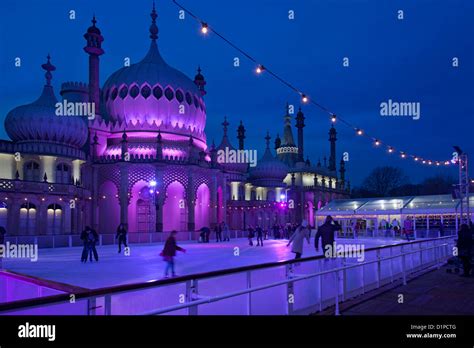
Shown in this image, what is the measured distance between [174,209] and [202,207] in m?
3.49

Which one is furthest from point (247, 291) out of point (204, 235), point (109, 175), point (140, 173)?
point (109, 175)

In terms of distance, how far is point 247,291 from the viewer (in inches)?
242

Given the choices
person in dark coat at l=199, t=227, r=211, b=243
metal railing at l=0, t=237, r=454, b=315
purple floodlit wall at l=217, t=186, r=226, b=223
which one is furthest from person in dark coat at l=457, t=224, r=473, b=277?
purple floodlit wall at l=217, t=186, r=226, b=223

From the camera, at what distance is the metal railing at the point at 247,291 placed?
4.23 m

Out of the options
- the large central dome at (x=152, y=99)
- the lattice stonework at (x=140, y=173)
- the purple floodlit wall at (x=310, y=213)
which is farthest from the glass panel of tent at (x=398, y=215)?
the purple floodlit wall at (x=310, y=213)

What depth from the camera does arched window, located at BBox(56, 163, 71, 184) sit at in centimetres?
3612

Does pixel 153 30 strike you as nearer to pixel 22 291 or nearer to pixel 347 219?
pixel 347 219

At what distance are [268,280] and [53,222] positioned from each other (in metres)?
29.7

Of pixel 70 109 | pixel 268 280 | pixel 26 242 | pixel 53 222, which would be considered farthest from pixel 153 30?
pixel 268 280

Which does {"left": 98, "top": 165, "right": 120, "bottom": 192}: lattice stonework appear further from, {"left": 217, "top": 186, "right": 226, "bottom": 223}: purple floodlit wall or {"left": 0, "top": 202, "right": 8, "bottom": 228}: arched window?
{"left": 217, "top": 186, "right": 226, "bottom": 223}: purple floodlit wall

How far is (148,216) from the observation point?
41.9 metres

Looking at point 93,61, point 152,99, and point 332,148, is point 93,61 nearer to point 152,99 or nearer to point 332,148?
point 152,99

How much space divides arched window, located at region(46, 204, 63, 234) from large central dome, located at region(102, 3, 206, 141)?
41.3 feet

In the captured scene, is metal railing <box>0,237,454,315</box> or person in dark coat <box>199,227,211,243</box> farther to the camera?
person in dark coat <box>199,227,211,243</box>
